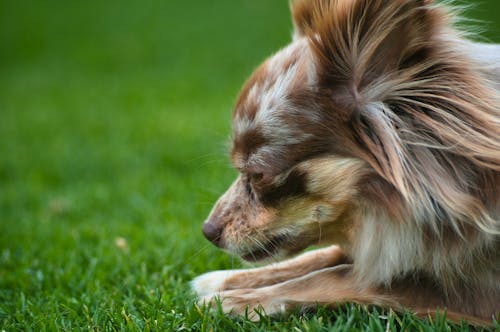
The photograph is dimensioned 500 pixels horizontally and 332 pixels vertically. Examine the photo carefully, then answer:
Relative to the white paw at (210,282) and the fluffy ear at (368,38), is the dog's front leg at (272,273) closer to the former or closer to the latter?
the white paw at (210,282)

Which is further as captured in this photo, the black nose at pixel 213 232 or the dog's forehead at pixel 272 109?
the black nose at pixel 213 232

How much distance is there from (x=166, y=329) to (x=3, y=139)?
24.4 ft

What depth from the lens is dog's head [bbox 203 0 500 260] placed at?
270 cm

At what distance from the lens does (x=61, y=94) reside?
42.1 ft

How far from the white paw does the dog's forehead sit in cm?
70

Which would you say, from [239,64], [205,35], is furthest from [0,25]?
[239,64]

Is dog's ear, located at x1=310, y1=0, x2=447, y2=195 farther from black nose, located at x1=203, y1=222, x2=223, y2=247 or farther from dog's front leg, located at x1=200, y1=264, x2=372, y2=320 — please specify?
black nose, located at x1=203, y1=222, x2=223, y2=247

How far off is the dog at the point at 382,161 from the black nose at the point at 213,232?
5.4 inches

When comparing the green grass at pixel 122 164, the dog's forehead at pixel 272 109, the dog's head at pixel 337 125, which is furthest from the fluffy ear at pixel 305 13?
the green grass at pixel 122 164

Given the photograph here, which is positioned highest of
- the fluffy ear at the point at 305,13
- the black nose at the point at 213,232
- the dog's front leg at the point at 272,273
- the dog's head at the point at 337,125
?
the fluffy ear at the point at 305,13

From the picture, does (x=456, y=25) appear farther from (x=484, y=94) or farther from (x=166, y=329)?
(x=166, y=329)

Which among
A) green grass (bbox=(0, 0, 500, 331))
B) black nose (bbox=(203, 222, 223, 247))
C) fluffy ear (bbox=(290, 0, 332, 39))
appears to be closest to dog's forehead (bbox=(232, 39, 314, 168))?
fluffy ear (bbox=(290, 0, 332, 39))

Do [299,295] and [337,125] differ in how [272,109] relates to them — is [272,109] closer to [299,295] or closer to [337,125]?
[337,125]

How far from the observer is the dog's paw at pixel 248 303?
2973 millimetres
